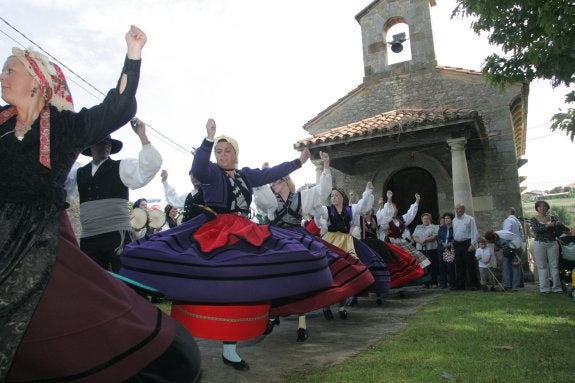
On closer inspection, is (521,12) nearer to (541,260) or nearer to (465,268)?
(541,260)

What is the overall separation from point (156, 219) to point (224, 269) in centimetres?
678

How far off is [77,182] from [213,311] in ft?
5.64

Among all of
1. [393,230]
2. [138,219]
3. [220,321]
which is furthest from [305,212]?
[393,230]

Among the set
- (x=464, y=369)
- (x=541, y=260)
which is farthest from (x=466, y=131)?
(x=464, y=369)

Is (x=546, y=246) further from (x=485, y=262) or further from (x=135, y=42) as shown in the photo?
(x=135, y=42)

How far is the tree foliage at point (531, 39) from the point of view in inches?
189

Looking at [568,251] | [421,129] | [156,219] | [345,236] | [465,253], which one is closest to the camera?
[345,236]

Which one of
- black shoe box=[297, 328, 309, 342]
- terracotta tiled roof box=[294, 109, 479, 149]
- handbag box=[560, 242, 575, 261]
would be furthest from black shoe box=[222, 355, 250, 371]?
terracotta tiled roof box=[294, 109, 479, 149]

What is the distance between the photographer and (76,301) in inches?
58.8

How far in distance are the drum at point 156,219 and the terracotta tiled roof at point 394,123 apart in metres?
4.38

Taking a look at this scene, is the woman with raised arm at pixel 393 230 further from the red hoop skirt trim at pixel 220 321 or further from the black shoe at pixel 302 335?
the red hoop skirt trim at pixel 220 321

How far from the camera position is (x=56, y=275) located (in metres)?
1.52

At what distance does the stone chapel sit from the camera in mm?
11141

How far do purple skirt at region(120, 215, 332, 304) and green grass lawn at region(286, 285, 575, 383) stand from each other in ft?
2.37
